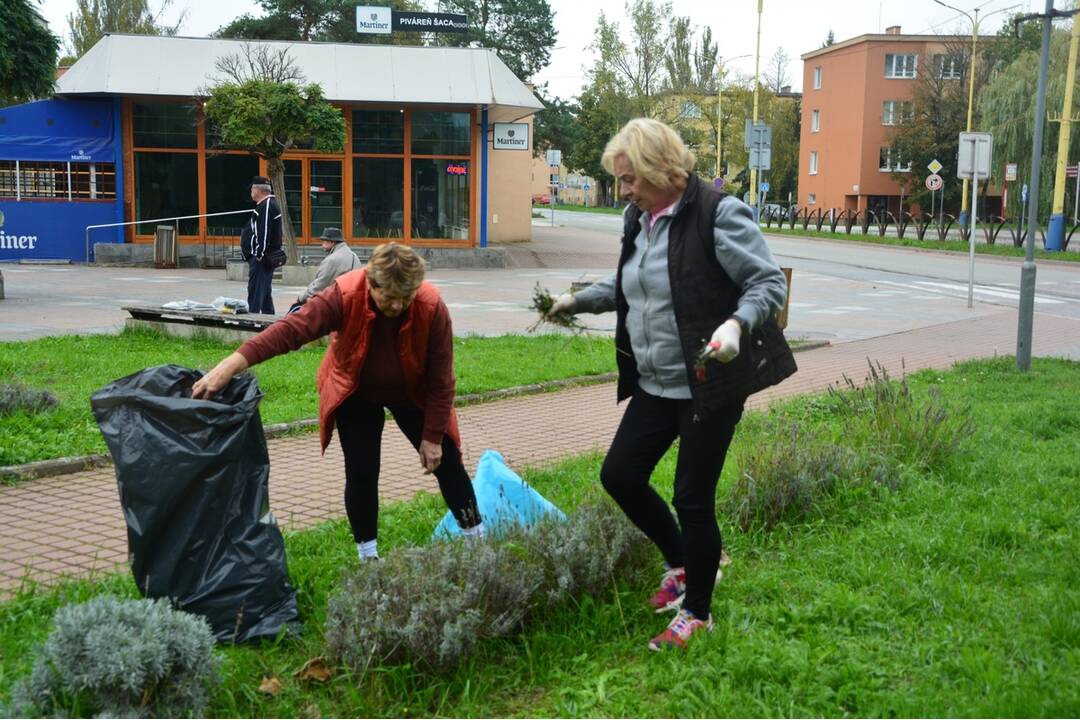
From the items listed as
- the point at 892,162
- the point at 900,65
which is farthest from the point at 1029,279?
the point at 900,65

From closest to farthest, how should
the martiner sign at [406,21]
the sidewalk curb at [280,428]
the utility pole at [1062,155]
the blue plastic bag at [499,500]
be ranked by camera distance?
the blue plastic bag at [499,500]
the sidewalk curb at [280,428]
the utility pole at [1062,155]
the martiner sign at [406,21]

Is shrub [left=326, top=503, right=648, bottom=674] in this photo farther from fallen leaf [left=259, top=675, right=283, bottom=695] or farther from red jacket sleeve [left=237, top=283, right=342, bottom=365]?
red jacket sleeve [left=237, top=283, right=342, bottom=365]

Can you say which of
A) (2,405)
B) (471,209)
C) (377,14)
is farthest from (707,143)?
(2,405)

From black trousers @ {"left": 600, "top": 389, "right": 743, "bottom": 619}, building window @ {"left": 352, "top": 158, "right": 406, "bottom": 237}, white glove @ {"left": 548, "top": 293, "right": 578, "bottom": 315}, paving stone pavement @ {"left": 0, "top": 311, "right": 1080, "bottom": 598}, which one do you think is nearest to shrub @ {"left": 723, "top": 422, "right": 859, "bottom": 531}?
black trousers @ {"left": 600, "top": 389, "right": 743, "bottom": 619}

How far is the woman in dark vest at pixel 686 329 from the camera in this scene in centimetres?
370

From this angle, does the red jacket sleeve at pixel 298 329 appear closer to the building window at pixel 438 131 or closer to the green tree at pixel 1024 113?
the building window at pixel 438 131

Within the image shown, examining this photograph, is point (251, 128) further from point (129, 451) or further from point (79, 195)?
point (129, 451)

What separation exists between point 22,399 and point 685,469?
5.93 m

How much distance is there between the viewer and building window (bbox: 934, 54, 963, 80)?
5650cm

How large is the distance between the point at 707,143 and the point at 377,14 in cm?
3514

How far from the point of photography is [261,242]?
12969 millimetres

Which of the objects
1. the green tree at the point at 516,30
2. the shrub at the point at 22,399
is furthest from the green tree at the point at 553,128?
the shrub at the point at 22,399

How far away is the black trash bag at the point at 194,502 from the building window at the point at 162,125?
2389 centimetres

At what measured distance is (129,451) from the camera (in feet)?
12.9
